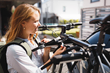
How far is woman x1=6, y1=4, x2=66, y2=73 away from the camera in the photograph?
4.46 feet

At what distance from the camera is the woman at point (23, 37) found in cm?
136

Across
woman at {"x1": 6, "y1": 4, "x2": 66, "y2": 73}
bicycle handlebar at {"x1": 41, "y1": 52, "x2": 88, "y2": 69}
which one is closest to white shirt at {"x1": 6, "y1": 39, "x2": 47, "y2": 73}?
woman at {"x1": 6, "y1": 4, "x2": 66, "y2": 73}

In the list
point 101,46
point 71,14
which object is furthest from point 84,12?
point 71,14

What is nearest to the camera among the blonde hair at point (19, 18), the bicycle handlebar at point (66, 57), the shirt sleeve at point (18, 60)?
the bicycle handlebar at point (66, 57)

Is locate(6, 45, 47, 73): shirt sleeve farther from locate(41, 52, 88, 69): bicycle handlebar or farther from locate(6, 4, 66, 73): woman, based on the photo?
locate(41, 52, 88, 69): bicycle handlebar

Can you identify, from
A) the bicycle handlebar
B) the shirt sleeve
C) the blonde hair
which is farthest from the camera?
the blonde hair

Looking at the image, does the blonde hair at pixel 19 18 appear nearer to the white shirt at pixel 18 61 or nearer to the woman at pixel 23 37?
the woman at pixel 23 37

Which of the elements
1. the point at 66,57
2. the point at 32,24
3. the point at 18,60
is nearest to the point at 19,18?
the point at 32,24

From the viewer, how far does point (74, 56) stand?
2.79 feet

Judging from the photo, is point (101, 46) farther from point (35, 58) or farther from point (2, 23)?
point (2, 23)

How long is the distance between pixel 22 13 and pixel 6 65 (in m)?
0.55

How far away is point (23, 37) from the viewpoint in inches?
65.7

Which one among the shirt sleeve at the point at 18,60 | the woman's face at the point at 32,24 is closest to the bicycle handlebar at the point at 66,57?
the shirt sleeve at the point at 18,60

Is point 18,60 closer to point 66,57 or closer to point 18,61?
point 18,61
